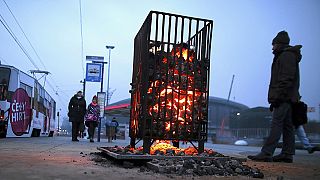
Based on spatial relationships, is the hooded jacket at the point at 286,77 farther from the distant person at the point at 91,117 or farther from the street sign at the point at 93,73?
the street sign at the point at 93,73

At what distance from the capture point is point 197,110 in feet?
21.9

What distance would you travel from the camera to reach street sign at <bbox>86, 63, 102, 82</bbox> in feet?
71.5

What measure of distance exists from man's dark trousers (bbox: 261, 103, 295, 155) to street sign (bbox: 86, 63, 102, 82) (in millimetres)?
15619

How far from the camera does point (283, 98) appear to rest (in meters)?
6.99

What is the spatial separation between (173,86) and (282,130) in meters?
2.23

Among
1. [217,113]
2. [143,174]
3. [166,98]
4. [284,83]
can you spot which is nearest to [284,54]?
[284,83]

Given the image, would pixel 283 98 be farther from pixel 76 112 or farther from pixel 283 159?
pixel 76 112

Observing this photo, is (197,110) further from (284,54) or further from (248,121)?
(248,121)

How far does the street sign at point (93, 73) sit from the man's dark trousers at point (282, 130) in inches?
615

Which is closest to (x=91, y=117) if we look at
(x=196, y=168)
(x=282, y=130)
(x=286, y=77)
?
(x=282, y=130)

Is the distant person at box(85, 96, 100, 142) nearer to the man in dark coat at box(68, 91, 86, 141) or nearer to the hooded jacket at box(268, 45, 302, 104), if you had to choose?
the man in dark coat at box(68, 91, 86, 141)

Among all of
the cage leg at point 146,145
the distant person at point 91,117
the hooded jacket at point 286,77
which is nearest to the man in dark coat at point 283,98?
the hooded jacket at point 286,77

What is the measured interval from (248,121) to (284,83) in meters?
47.3

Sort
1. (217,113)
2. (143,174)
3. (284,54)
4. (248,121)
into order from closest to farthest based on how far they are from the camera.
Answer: (143,174), (284,54), (248,121), (217,113)
